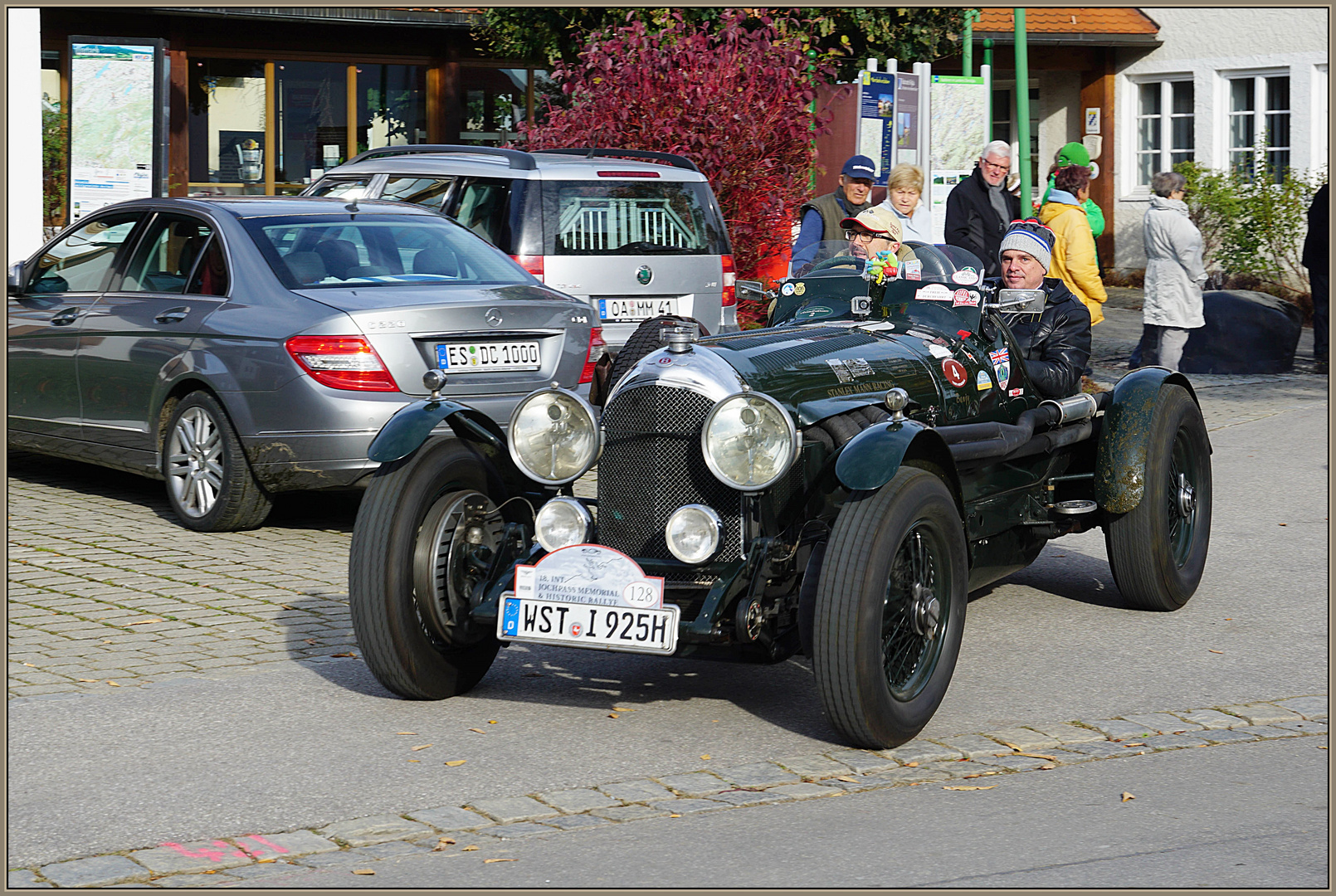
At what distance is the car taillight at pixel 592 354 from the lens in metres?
8.72

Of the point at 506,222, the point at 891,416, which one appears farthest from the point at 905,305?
the point at 506,222

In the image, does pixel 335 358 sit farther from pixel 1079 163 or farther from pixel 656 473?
pixel 1079 163

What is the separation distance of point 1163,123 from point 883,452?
22.6 m

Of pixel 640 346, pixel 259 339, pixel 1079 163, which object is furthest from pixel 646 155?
pixel 640 346

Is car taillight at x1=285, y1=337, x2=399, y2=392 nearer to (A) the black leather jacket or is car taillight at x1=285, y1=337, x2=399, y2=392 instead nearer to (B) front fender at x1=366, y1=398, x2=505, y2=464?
(B) front fender at x1=366, y1=398, x2=505, y2=464

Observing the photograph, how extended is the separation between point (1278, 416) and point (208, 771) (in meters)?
10.6

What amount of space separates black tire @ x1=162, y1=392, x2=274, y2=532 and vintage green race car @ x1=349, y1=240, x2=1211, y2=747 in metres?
2.65

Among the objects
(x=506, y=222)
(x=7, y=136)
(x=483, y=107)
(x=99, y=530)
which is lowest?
(x=99, y=530)

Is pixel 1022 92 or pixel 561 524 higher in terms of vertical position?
pixel 1022 92

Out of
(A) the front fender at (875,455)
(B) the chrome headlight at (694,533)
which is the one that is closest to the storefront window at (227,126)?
(B) the chrome headlight at (694,533)

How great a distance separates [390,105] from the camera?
2255 cm

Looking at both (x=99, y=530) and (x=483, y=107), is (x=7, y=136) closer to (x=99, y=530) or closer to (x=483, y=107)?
(x=99, y=530)

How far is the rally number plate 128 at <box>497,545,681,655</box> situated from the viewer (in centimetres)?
503

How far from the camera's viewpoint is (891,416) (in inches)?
230
